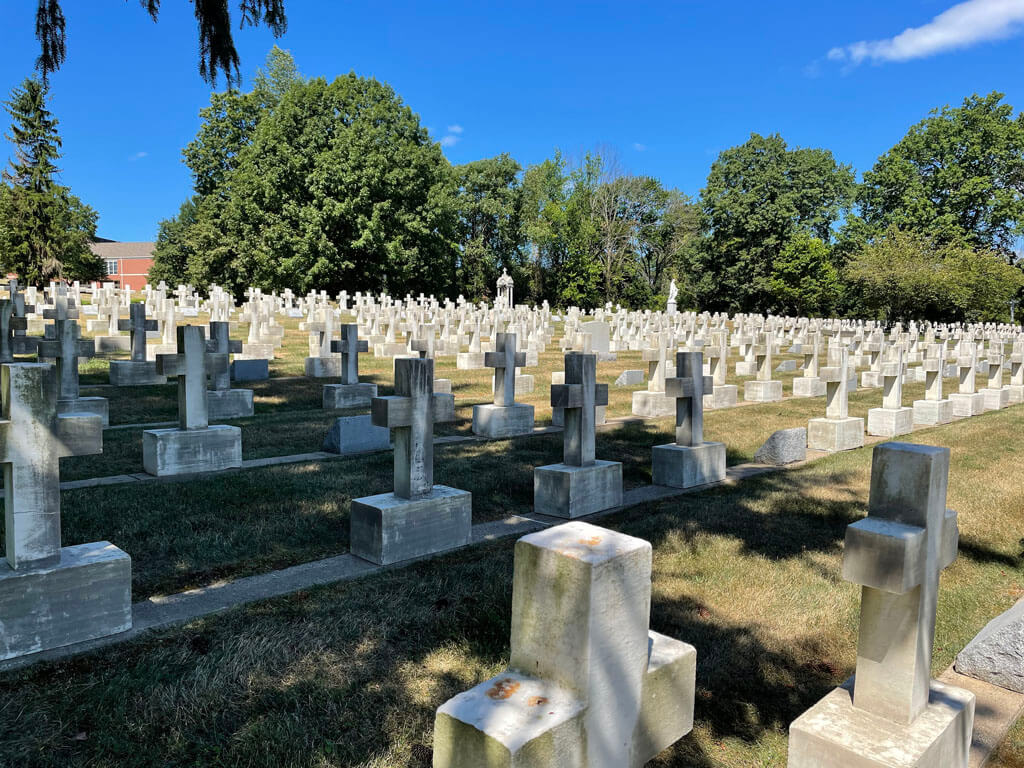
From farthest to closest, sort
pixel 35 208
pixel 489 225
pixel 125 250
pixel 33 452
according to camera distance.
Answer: pixel 125 250 < pixel 489 225 < pixel 35 208 < pixel 33 452

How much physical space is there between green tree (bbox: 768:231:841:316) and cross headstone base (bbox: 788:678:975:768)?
50559 millimetres

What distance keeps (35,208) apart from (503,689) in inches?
2193

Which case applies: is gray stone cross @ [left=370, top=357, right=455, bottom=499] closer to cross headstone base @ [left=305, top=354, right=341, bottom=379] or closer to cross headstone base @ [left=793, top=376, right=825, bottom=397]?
cross headstone base @ [left=305, top=354, right=341, bottom=379]

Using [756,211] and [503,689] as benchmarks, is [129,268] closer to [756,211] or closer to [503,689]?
[756,211]

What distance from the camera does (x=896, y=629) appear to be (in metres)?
2.23

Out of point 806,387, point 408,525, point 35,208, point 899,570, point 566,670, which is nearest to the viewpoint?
point 566,670

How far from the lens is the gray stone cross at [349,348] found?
10.3 metres

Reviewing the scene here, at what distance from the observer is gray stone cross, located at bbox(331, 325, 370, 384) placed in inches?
404

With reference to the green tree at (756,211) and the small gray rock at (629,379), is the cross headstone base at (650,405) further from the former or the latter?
the green tree at (756,211)

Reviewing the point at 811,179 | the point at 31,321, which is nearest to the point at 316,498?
the point at 31,321

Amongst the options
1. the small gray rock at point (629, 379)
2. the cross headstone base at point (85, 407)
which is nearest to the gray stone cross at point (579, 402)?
the cross headstone base at point (85, 407)

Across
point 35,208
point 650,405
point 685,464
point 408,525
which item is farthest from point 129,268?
point 408,525

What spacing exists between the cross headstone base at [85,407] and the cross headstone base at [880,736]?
8.42m

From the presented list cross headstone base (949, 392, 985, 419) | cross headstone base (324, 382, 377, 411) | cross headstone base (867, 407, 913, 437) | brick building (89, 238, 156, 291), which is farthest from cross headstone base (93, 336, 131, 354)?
brick building (89, 238, 156, 291)
